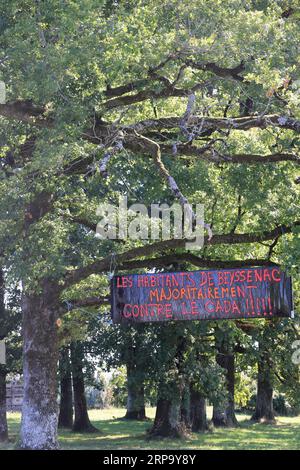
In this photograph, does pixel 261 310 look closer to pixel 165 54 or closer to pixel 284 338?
pixel 165 54

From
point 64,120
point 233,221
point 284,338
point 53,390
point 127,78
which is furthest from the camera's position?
point 284,338

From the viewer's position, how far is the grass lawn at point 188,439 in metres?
26.7

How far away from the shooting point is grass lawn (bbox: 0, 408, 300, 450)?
87.7 ft

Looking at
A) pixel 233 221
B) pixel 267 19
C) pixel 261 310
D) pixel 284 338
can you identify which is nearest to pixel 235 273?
pixel 261 310

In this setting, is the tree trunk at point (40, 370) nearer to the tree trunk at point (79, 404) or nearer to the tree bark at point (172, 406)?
the tree bark at point (172, 406)

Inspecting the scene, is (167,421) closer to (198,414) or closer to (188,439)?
(188,439)

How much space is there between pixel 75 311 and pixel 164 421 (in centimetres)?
897

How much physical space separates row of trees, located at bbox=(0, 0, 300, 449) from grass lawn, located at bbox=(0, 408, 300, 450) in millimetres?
5633

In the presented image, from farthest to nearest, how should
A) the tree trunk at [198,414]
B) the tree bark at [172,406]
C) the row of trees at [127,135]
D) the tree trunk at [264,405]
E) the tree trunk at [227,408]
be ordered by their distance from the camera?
1. the tree trunk at [264,405]
2. the tree trunk at [227,408]
3. the tree trunk at [198,414]
4. the tree bark at [172,406]
5. the row of trees at [127,135]

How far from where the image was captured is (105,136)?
18.3 metres

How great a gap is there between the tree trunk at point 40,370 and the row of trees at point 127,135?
0.03m

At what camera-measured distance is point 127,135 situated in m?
18.4

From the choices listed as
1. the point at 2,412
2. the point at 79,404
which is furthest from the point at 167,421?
the point at 79,404

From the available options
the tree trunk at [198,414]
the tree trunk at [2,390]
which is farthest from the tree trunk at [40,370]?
the tree trunk at [198,414]
